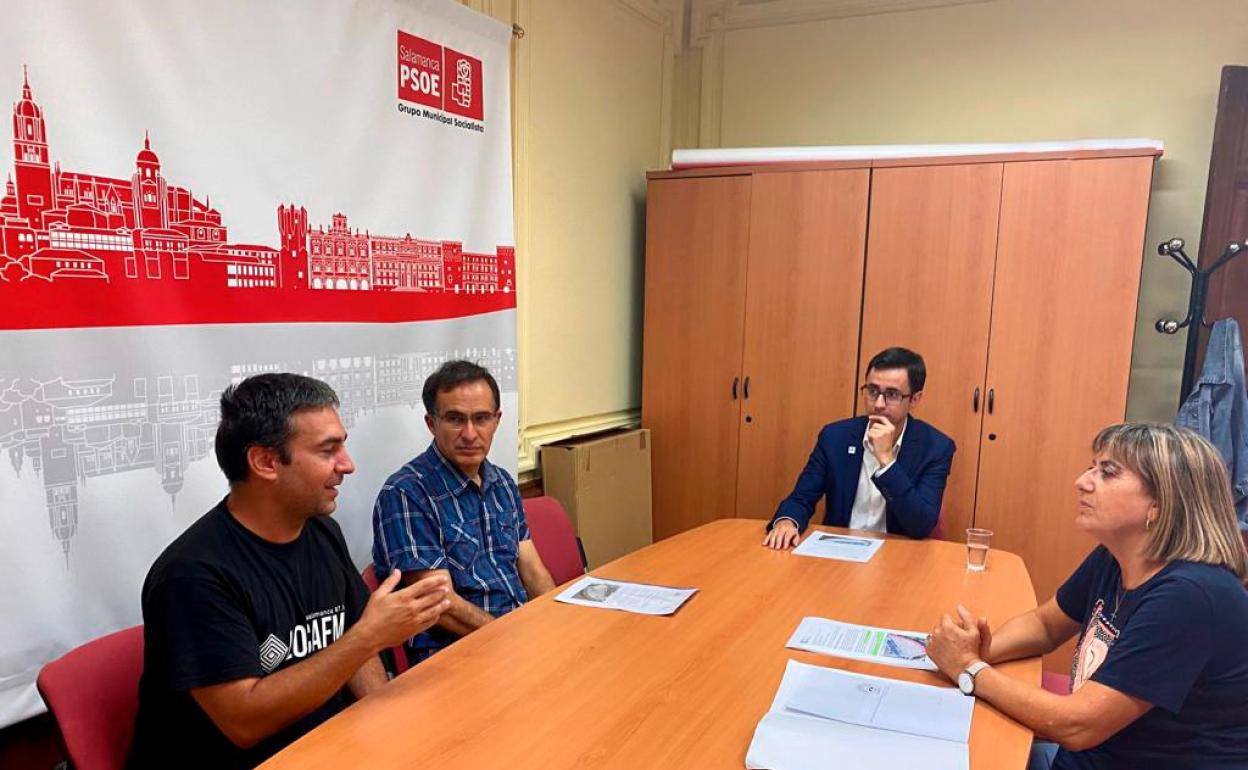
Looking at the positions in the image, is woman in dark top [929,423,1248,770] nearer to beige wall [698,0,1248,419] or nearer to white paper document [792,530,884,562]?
white paper document [792,530,884,562]

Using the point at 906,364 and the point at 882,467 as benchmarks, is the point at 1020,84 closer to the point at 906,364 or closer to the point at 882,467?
the point at 906,364

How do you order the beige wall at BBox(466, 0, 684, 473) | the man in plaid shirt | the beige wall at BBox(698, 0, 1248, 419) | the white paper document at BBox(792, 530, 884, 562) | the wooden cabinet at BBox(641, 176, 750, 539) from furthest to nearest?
the wooden cabinet at BBox(641, 176, 750, 539) < the beige wall at BBox(698, 0, 1248, 419) < the beige wall at BBox(466, 0, 684, 473) < the white paper document at BBox(792, 530, 884, 562) < the man in plaid shirt

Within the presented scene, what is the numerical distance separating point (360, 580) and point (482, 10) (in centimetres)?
220

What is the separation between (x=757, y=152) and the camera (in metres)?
3.76

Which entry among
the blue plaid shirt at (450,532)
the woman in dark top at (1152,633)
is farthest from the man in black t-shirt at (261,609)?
the woman in dark top at (1152,633)

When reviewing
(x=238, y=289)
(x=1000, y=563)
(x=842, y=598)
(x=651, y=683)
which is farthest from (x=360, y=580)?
(x=1000, y=563)

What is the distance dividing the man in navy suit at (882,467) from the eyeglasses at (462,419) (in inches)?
37.8

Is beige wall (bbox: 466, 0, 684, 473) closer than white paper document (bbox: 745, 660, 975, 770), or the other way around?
white paper document (bbox: 745, 660, 975, 770)

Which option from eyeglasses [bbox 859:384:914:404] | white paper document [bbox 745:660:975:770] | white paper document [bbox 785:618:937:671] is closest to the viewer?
white paper document [bbox 745:660:975:770]

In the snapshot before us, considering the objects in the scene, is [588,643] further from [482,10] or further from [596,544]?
[482,10]

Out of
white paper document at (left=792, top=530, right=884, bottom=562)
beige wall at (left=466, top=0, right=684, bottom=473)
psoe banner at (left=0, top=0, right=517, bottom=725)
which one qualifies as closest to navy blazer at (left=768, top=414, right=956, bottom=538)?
white paper document at (left=792, top=530, right=884, bottom=562)

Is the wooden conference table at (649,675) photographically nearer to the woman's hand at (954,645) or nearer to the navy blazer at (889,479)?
the woman's hand at (954,645)

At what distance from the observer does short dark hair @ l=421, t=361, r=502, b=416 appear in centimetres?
221

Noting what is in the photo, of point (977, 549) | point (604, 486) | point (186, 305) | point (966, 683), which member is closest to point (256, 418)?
point (186, 305)
